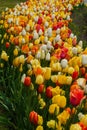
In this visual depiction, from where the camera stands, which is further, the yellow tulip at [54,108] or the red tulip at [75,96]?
the yellow tulip at [54,108]

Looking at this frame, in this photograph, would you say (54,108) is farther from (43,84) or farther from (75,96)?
(43,84)

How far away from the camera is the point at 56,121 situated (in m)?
3.64

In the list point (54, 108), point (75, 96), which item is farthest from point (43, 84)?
point (75, 96)

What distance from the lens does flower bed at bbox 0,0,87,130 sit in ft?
11.5

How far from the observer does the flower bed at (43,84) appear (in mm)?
3518

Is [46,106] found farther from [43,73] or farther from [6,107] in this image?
[6,107]

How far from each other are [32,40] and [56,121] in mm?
2521

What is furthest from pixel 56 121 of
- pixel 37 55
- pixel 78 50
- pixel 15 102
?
pixel 78 50

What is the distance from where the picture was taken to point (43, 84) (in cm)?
415

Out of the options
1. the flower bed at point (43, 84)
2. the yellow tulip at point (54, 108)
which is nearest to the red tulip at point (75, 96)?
the flower bed at point (43, 84)

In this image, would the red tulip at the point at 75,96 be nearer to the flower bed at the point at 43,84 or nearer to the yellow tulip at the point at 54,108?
the flower bed at the point at 43,84

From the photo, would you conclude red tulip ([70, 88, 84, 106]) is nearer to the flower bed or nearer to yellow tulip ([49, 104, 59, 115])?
the flower bed

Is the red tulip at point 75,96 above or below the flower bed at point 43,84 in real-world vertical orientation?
below

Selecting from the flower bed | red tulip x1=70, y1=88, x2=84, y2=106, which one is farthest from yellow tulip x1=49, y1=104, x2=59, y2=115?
red tulip x1=70, y1=88, x2=84, y2=106
